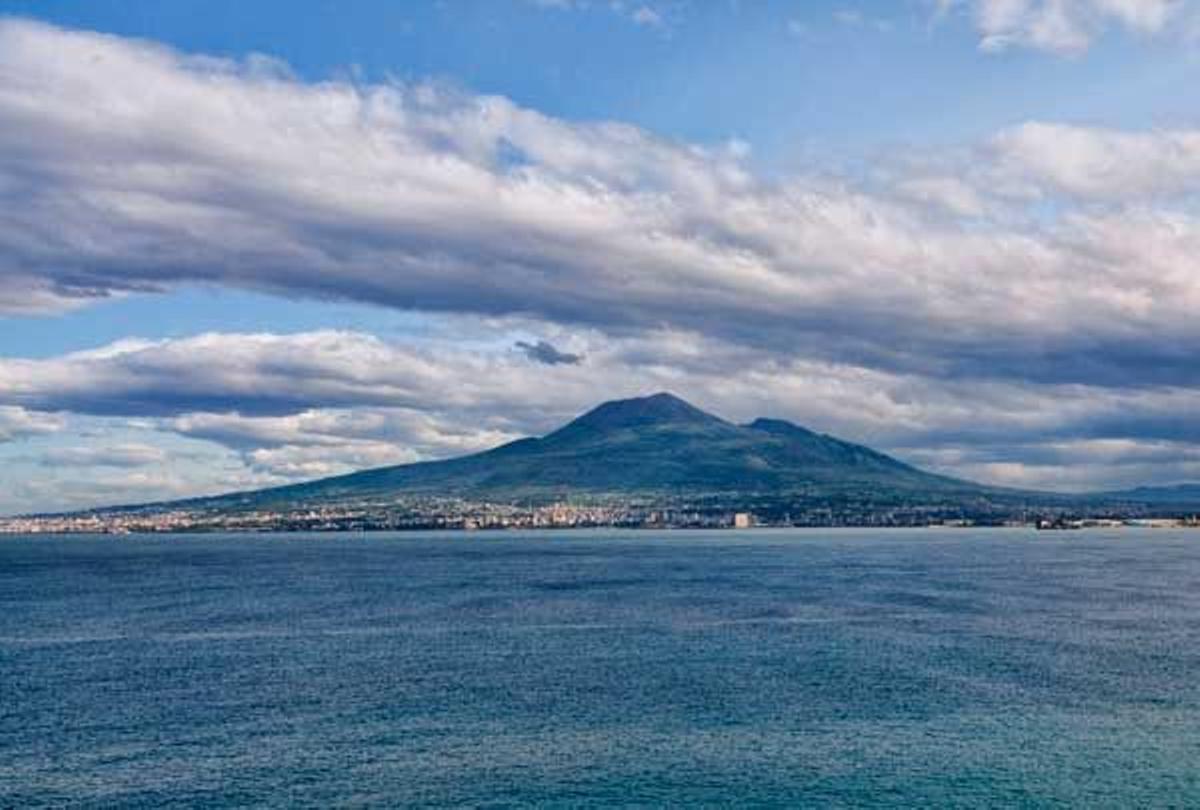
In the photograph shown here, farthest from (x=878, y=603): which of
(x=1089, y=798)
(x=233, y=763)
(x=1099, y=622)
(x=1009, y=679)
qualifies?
(x=233, y=763)

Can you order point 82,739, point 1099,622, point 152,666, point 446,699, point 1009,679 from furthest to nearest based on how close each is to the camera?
point 1099,622 < point 152,666 < point 1009,679 < point 446,699 < point 82,739

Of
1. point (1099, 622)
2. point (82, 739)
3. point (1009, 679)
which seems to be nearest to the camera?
point (82, 739)

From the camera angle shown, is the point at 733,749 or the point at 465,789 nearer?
the point at 465,789

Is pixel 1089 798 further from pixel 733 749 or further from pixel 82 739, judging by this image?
pixel 82 739

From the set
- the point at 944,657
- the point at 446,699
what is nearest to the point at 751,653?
the point at 944,657

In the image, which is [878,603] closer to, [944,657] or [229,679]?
[944,657]

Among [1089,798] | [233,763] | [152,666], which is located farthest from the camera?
[152,666]

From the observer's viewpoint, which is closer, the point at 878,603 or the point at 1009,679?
the point at 1009,679

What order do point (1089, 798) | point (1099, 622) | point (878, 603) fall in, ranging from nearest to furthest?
1. point (1089, 798)
2. point (1099, 622)
3. point (878, 603)
